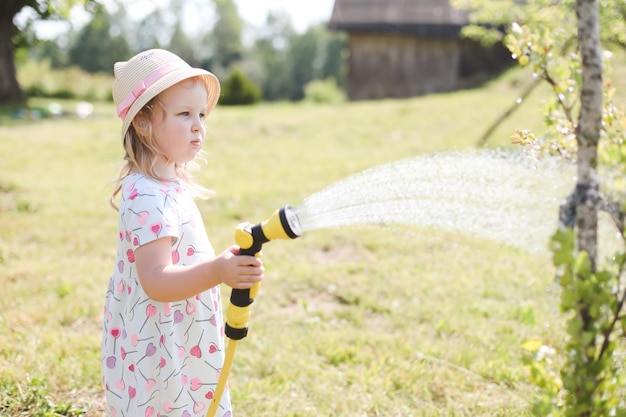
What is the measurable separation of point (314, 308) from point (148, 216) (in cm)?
256

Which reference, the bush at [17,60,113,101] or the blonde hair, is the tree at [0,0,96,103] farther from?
the blonde hair

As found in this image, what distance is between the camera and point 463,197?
2.79 meters

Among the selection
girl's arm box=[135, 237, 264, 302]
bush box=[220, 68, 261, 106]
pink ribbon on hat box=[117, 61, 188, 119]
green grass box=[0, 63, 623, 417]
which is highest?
pink ribbon on hat box=[117, 61, 188, 119]

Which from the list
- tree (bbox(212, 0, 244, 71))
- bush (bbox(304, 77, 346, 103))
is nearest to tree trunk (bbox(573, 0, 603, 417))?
bush (bbox(304, 77, 346, 103))

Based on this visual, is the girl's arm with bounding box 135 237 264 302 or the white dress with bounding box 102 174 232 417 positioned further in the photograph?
the white dress with bounding box 102 174 232 417

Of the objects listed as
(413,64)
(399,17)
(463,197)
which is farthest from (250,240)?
(413,64)

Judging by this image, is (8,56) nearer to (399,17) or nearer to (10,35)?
(10,35)

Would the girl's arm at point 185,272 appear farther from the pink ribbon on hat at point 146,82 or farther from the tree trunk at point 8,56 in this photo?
the tree trunk at point 8,56

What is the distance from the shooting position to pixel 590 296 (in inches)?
63.6

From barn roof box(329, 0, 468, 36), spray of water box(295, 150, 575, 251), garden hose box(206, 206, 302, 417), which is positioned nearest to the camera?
garden hose box(206, 206, 302, 417)

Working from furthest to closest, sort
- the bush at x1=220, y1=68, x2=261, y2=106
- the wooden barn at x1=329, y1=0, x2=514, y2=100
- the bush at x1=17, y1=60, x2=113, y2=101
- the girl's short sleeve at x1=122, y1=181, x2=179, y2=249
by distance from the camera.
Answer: the bush at x1=220, y1=68, x2=261, y2=106 < the bush at x1=17, y1=60, x2=113, y2=101 < the wooden barn at x1=329, y1=0, x2=514, y2=100 < the girl's short sleeve at x1=122, y1=181, x2=179, y2=249

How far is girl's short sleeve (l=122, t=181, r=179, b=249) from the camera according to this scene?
6.77 ft

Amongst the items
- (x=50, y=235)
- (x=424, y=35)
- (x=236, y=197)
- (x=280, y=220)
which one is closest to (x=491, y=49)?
(x=424, y=35)

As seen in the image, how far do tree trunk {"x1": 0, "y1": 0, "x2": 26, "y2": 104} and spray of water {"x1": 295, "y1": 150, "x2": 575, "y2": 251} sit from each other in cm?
1684
